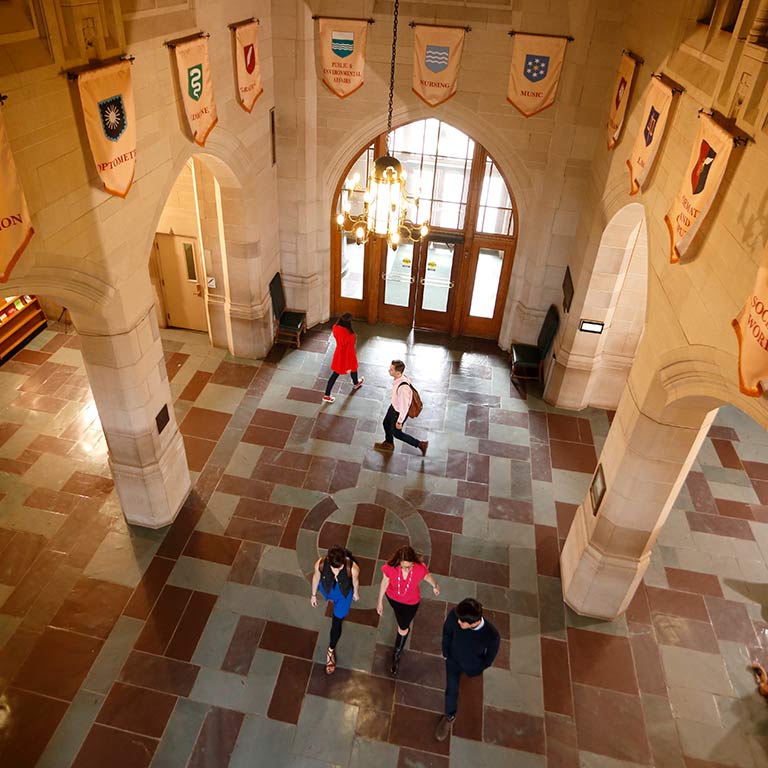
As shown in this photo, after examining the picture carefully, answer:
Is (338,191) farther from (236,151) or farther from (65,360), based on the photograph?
(65,360)

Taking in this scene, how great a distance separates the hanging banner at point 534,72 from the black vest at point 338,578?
6815 mm

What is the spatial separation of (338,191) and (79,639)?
7391 millimetres

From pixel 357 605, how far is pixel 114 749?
2559 millimetres

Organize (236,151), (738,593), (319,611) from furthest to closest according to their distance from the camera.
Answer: (236,151) → (738,593) → (319,611)

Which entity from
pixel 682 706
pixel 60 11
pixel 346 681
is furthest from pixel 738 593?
pixel 60 11

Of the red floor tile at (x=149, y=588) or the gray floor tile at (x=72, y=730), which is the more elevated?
the red floor tile at (x=149, y=588)

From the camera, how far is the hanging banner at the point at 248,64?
7.74 metres

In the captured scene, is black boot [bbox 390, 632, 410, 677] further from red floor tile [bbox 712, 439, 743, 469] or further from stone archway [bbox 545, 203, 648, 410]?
red floor tile [bbox 712, 439, 743, 469]

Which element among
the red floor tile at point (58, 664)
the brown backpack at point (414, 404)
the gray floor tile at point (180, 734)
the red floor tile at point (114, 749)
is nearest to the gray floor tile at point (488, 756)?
the gray floor tile at point (180, 734)

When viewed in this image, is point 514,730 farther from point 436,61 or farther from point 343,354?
point 436,61

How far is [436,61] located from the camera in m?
8.78

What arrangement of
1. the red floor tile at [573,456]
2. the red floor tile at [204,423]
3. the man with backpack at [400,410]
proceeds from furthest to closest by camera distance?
the red floor tile at [204,423] → the red floor tile at [573,456] → the man with backpack at [400,410]

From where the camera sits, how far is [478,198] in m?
10.2

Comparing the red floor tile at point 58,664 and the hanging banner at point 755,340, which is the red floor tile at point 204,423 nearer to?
the red floor tile at point 58,664
